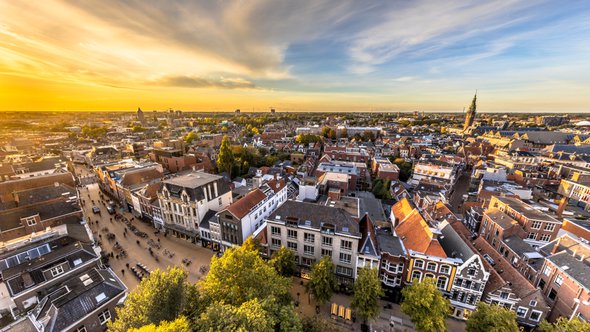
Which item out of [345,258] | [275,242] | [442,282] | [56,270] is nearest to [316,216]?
[345,258]

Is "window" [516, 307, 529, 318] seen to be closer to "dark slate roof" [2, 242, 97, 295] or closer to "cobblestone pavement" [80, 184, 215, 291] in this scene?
"cobblestone pavement" [80, 184, 215, 291]

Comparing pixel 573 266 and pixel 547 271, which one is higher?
pixel 573 266

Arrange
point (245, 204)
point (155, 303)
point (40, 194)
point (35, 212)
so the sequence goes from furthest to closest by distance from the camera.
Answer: point (40, 194)
point (245, 204)
point (35, 212)
point (155, 303)

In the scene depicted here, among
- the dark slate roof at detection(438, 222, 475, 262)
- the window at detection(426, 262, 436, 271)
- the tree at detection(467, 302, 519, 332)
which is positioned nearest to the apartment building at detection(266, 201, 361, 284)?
the window at detection(426, 262, 436, 271)

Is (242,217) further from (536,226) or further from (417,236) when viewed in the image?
(536,226)

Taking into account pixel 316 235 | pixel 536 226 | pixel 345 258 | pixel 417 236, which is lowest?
pixel 345 258

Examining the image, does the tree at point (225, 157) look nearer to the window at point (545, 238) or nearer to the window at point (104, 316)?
the window at point (104, 316)

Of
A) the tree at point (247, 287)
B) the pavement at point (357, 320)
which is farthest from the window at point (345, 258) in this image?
the tree at point (247, 287)

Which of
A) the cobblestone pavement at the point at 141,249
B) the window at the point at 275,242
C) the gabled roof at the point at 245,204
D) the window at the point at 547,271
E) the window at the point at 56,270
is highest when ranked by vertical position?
the gabled roof at the point at 245,204
